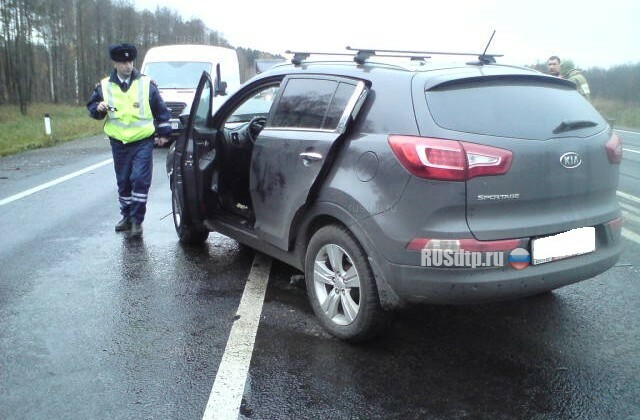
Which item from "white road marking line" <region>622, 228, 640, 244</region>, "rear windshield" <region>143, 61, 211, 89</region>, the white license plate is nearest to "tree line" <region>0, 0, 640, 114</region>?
"rear windshield" <region>143, 61, 211, 89</region>

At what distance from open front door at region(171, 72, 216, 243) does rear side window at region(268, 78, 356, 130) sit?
984 millimetres

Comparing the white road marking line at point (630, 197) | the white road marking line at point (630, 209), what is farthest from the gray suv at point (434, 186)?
the white road marking line at point (630, 197)

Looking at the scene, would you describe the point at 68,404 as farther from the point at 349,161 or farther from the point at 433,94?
the point at 433,94

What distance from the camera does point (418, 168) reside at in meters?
2.98

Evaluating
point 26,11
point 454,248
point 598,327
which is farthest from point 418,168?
point 26,11

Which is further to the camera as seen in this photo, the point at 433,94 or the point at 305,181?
the point at 305,181

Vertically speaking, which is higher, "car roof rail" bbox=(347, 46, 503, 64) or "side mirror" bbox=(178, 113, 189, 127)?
"car roof rail" bbox=(347, 46, 503, 64)

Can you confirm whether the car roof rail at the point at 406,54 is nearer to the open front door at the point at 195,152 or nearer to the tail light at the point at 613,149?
the tail light at the point at 613,149

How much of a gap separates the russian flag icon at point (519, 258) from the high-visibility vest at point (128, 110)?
4.02 m

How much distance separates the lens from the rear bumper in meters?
2.98

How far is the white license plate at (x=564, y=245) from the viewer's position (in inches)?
122

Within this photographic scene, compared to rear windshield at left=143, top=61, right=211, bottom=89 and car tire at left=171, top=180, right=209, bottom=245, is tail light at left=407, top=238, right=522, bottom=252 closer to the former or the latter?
car tire at left=171, top=180, right=209, bottom=245

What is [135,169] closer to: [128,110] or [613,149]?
[128,110]

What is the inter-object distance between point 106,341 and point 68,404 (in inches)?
28.1
